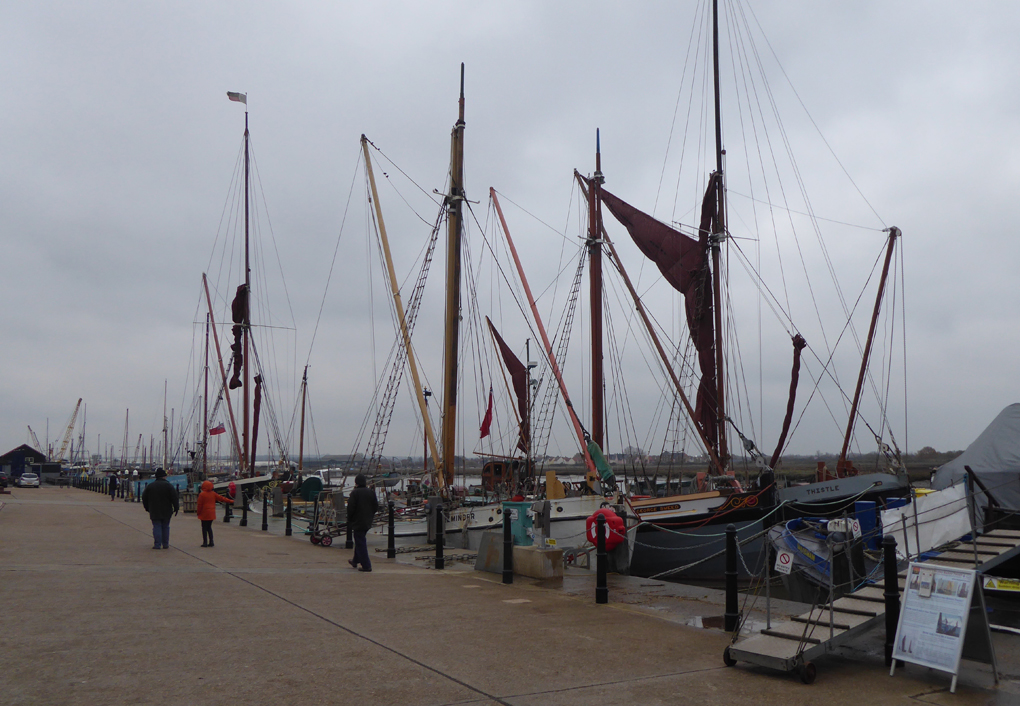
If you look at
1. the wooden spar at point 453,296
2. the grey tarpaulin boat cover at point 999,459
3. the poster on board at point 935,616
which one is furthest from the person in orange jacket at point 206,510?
the grey tarpaulin boat cover at point 999,459

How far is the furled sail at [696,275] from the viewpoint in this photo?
26.2 m

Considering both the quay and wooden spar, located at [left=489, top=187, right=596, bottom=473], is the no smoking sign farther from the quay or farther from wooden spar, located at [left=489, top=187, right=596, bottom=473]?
wooden spar, located at [left=489, top=187, right=596, bottom=473]

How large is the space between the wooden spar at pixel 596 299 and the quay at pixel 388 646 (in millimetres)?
14485

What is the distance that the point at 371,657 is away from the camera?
20.7 ft

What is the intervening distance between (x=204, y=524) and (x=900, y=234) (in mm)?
26010

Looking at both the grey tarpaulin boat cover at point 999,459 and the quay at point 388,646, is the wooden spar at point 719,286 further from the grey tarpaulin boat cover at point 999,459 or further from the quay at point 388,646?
the quay at point 388,646

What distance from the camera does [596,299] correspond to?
2717cm

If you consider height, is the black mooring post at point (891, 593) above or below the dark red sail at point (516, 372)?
below

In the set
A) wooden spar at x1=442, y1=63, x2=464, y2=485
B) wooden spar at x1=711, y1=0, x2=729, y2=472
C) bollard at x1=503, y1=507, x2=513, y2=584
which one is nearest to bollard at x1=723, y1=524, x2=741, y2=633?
bollard at x1=503, y1=507, x2=513, y2=584

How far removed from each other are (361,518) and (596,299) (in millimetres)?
16745

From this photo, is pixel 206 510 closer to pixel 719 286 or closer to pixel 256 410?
pixel 719 286

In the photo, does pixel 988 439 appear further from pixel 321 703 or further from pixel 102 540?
pixel 102 540

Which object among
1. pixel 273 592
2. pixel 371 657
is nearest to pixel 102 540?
pixel 273 592

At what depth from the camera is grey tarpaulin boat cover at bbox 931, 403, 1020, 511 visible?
12289mm
